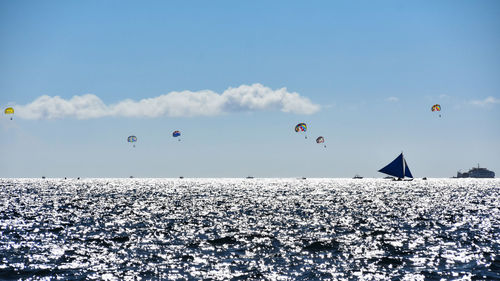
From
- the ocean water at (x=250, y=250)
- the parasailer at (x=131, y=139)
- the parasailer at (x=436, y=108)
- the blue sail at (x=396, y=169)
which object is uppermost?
the parasailer at (x=436, y=108)

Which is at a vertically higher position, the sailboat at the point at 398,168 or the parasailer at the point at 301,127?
the parasailer at the point at 301,127

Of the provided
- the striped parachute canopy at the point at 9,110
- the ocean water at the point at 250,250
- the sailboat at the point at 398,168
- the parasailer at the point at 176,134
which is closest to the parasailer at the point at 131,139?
the parasailer at the point at 176,134

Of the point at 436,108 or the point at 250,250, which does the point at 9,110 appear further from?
the point at 436,108

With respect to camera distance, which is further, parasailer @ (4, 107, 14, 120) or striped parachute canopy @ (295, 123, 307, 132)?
A: striped parachute canopy @ (295, 123, 307, 132)

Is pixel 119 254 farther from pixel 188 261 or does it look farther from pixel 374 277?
pixel 374 277

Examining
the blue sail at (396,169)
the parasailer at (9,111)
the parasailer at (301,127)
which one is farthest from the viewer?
the blue sail at (396,169)

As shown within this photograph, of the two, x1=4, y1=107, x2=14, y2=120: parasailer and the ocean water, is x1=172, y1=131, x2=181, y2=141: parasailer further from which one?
the ocean water

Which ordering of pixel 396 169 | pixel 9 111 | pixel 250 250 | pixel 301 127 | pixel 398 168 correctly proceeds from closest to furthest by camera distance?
pixel 250 250
pixel 9 111
pixel 301 127
pixel 398 168
pixel 396 169

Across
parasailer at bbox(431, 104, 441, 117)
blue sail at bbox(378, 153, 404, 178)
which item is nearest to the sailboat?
blue sail at bbox(378, 153, 404, 178)

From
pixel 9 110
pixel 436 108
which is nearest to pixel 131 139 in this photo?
pixel 9 110

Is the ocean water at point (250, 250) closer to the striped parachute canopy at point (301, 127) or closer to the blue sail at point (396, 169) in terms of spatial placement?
the striped parachute canopy at point (301, 127)

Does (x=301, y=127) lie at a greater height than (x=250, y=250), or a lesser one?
greater

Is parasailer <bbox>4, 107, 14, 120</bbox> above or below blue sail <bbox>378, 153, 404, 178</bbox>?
above

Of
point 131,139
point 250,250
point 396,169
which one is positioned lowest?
point 250,250
